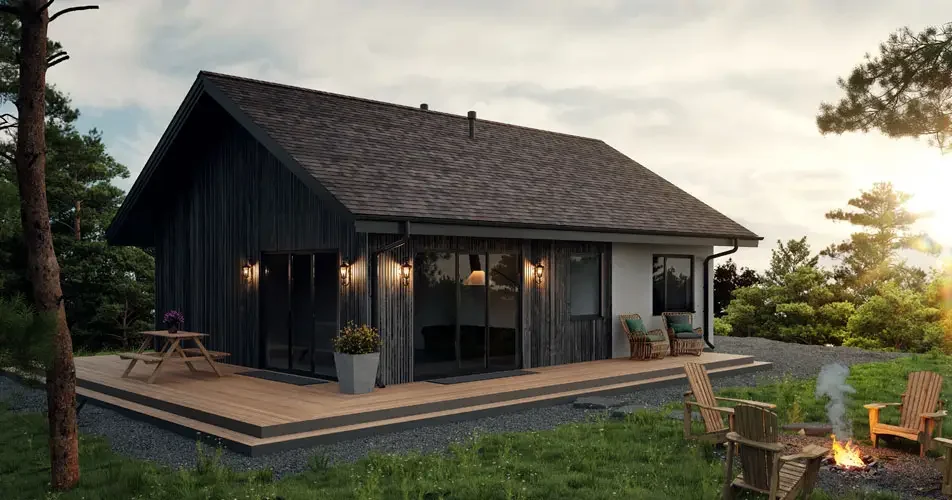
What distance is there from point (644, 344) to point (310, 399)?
650 centimetres

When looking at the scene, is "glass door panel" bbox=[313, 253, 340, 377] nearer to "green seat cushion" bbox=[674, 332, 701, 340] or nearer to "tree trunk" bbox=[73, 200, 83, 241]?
"green seat cushion" bbox=[674, 332, 701, 340]

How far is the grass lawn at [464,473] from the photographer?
241 inches

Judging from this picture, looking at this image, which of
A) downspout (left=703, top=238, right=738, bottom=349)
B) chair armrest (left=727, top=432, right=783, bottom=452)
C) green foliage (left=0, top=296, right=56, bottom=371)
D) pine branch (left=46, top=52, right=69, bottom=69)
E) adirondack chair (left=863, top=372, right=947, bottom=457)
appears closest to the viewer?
green foliage (left=0, top=296, right=56, bottom=371)

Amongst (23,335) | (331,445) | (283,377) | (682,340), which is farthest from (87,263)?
(23,335)

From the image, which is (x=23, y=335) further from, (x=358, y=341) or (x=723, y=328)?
(x=723, y=328)

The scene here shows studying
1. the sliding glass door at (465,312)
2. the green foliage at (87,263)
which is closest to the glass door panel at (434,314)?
the sliding glass door at (465,312)

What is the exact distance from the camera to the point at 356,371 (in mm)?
10062

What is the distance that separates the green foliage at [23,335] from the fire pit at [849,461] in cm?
632

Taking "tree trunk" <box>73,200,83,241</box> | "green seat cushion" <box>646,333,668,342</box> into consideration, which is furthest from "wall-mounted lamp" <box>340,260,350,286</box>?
"tree trunk" <box>73,200,83,241</box>

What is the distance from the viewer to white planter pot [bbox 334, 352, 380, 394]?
1005 cm

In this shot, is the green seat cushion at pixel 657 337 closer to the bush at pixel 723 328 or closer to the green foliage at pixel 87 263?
the bush at pixel 723 328

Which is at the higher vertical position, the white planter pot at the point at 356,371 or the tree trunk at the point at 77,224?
the tree trunk at the point at 77,224

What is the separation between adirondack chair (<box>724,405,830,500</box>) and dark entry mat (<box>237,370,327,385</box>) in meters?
6.67

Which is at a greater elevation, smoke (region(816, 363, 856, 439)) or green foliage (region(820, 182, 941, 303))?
green foliage (region(820, 182, 941, 303))
